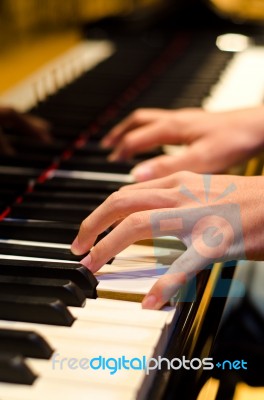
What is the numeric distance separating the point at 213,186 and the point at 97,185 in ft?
1.08

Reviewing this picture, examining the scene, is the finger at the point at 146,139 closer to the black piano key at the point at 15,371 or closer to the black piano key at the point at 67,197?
the black piano key at the point at 67,197

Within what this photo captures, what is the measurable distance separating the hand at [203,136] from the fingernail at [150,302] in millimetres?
553

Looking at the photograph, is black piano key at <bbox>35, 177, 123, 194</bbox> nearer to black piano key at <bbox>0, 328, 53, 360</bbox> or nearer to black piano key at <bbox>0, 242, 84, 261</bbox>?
black piano key at <bbox>0, 242, 84, 261</bbox>

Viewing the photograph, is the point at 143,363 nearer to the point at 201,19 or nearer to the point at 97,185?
the point at 97,185

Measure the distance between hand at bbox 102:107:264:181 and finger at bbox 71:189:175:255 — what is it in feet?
1.26

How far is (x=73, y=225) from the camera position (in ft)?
3.51

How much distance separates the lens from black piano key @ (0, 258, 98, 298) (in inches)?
34.4

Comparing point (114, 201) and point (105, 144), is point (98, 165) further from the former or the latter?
point (114, 201)

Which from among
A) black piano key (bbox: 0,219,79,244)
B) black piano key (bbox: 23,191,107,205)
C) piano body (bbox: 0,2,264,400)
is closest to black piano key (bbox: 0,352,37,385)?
piano body (bbox: 0,2,264,400)

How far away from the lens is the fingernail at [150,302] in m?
0.83

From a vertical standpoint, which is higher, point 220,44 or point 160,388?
point 160,388

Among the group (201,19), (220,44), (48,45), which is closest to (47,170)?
(220,44)

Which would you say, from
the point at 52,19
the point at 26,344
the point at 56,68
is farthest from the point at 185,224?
the point at 52,19

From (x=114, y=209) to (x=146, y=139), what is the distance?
51 centimetres
